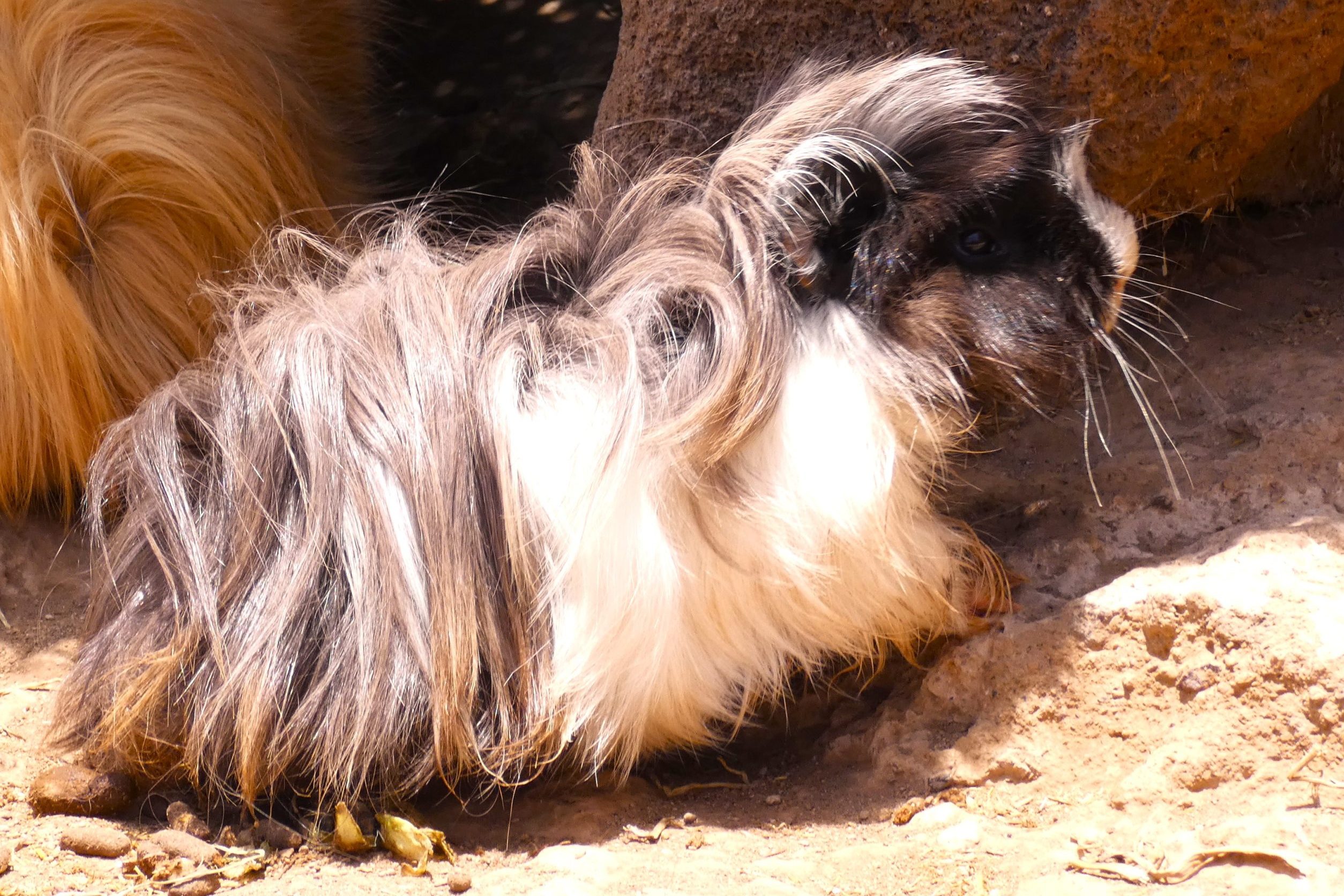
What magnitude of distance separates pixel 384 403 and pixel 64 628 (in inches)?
28.4

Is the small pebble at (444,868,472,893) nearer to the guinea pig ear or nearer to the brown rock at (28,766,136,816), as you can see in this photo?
the brown rock at (28,766,136,816)

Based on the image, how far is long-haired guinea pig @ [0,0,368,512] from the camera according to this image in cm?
181

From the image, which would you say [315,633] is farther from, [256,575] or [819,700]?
[819,700]

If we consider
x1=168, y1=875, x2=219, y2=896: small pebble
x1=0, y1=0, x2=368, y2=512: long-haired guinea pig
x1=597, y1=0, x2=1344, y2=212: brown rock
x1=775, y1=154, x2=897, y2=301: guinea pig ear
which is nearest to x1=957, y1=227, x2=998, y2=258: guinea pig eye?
x1=775, y1=154, x2=897, y2=301: guinea pig ear

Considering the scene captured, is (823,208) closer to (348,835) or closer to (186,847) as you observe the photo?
(348,835)

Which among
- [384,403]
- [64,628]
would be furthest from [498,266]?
[64,628]

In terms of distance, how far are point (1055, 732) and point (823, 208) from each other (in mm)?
696

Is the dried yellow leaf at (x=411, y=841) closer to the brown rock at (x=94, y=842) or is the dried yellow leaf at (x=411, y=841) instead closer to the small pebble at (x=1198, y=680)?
the brown rock at (x=94, y=842)

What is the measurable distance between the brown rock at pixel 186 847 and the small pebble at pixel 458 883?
29 centimetres

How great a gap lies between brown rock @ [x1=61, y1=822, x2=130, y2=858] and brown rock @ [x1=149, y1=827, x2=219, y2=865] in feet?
0.11

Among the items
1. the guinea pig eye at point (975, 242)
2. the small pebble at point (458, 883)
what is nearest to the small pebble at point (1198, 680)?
the guinea pig eye at point (975, 242)

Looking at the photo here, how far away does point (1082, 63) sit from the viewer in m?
1.65

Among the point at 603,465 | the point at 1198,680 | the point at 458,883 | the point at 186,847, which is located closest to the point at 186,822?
the point at 186,847

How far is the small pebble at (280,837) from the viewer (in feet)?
4.91
